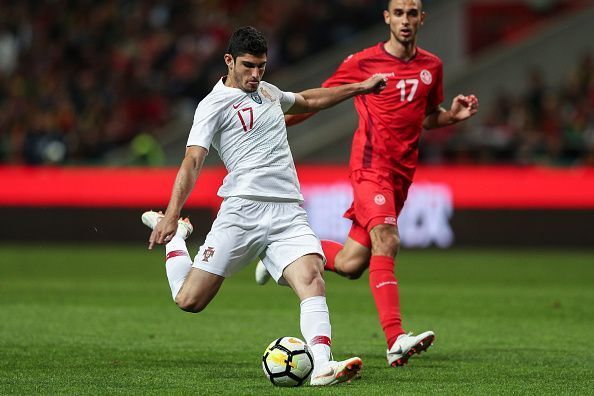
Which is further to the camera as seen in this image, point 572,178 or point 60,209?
point 60,209

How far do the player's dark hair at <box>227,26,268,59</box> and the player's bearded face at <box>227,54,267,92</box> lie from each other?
28mm

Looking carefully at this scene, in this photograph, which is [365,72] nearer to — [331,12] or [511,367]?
[511,367]

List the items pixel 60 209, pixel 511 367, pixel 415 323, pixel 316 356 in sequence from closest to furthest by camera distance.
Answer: pixel 316 356 → pixel 511 367 → pixel 415 323 → pixel 60 209

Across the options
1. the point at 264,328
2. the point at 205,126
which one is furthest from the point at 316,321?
the point at 264,328

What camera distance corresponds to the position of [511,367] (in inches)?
291

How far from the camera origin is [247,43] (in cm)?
668

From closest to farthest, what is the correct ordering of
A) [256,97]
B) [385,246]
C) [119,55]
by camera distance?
[256,97] → [385,246] → [119,55]

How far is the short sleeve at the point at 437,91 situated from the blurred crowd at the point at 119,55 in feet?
40.2

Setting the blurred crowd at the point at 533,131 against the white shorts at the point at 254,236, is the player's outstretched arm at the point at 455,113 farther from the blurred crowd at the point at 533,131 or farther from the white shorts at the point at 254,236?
the blurred crowd at the point at 533,131

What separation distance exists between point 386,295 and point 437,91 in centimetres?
162

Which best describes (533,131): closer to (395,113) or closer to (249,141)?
(395,113)

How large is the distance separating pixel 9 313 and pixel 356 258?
12.2ft

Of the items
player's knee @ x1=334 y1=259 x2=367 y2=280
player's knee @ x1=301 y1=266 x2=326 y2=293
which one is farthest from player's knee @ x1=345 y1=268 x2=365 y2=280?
player's knee @ x1=301 y1=266 x2=326 y2=293

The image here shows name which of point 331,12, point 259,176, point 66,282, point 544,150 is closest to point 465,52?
point 331,12
